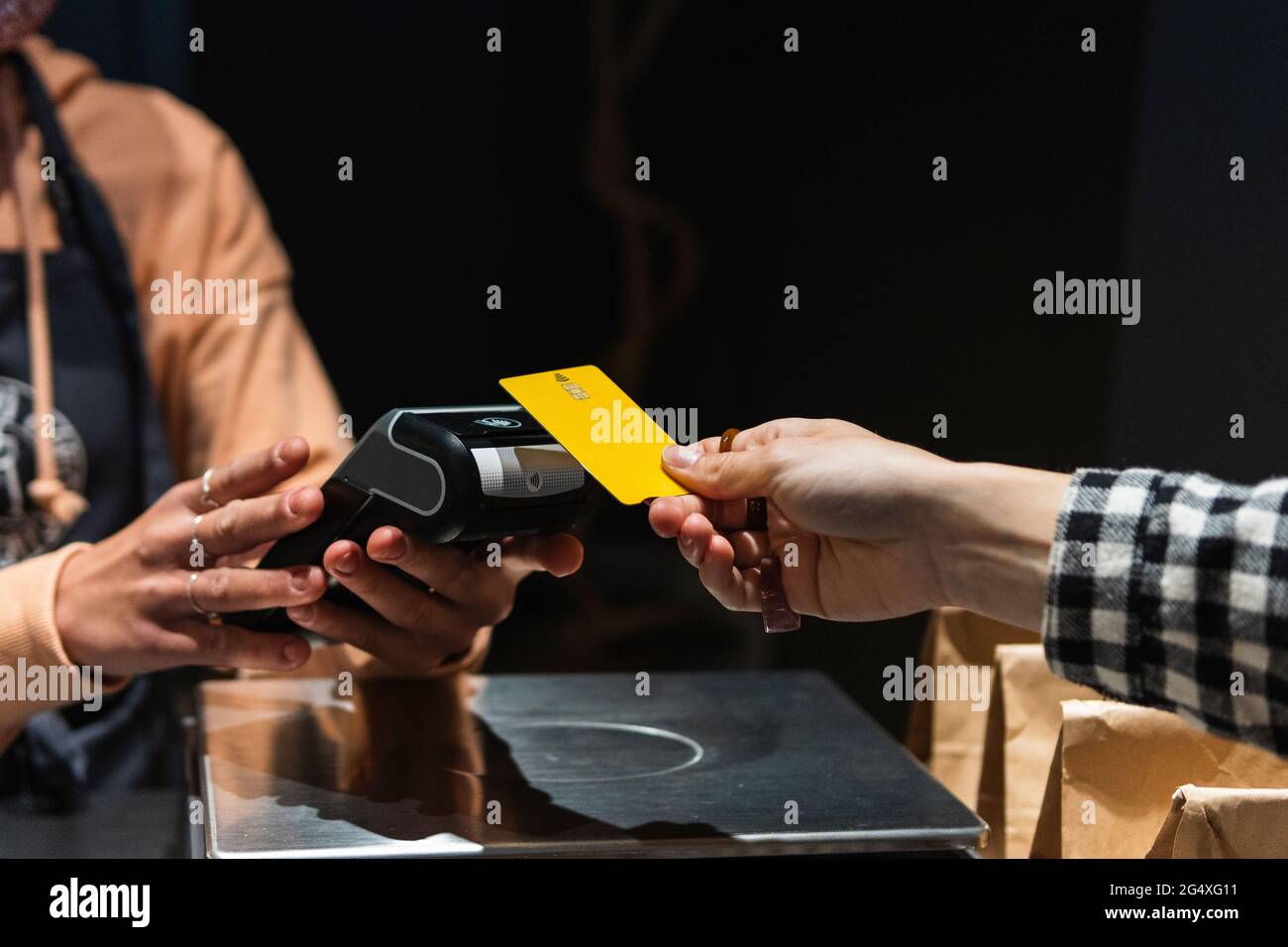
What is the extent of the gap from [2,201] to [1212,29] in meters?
1.21

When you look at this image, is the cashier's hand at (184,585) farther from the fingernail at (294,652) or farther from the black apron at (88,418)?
the black apron at (88,418)

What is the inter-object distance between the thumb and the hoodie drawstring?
0.77 m

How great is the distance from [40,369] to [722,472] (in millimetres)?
845

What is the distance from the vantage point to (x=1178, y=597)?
70 centimetres

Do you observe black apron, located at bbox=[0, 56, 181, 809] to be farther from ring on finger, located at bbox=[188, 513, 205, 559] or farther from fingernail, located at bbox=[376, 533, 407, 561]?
fingernail, located at bbox=[376, 533, 407, 561]

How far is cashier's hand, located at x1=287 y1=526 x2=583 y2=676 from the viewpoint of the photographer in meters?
0.92

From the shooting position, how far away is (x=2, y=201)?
1423 millimetres

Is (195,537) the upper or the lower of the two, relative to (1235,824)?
upper

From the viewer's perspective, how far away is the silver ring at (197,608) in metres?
1.03

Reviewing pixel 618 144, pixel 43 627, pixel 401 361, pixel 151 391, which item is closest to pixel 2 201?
pixel 151 391
